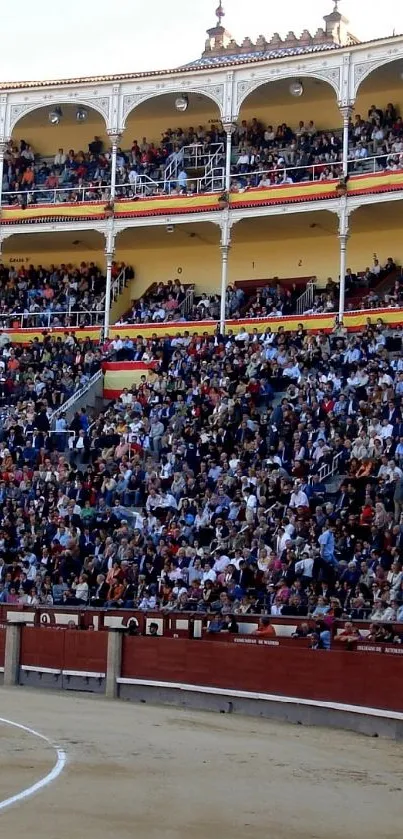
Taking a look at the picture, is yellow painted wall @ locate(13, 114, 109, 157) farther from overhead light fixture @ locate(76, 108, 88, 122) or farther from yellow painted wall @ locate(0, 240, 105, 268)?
yellow painted wall @ locate(0, 240, 105, 268)

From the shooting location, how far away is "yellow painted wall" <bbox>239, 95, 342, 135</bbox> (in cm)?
3603

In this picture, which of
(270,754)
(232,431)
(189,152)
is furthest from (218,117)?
(270,754)

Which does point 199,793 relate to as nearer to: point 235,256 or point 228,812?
point 228,812

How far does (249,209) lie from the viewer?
34719 millimetres

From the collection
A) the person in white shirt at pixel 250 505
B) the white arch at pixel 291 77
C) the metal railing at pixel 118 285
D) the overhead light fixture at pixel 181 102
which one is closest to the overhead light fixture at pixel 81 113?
the overhead light fixture at pixel 181 102

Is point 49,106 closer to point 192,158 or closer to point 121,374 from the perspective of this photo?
point 192,158

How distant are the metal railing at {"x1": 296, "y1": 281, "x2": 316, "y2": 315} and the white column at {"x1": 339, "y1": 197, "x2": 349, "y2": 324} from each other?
5.22 ft

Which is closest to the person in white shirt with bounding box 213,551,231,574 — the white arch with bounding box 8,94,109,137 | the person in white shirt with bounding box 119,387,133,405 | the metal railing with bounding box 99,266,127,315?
the person in white shirt with bounding box 119,387,133,405

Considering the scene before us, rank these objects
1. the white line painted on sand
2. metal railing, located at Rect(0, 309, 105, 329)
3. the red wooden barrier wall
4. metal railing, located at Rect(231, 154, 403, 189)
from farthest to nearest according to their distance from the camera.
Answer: metal railing, located at Rect(0, 309, 105, 329), metal railing, located at Rect(231, 154, 403, 189), the red wooden barrier wall, the white line painted on sand

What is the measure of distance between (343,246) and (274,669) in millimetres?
15391

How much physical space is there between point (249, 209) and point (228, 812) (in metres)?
25.0

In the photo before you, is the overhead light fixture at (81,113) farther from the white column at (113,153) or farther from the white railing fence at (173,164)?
the white railing fence at (173,164)

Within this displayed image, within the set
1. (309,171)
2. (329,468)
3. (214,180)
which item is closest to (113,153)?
(214,180)

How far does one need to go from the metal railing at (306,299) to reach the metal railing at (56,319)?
4772mm
